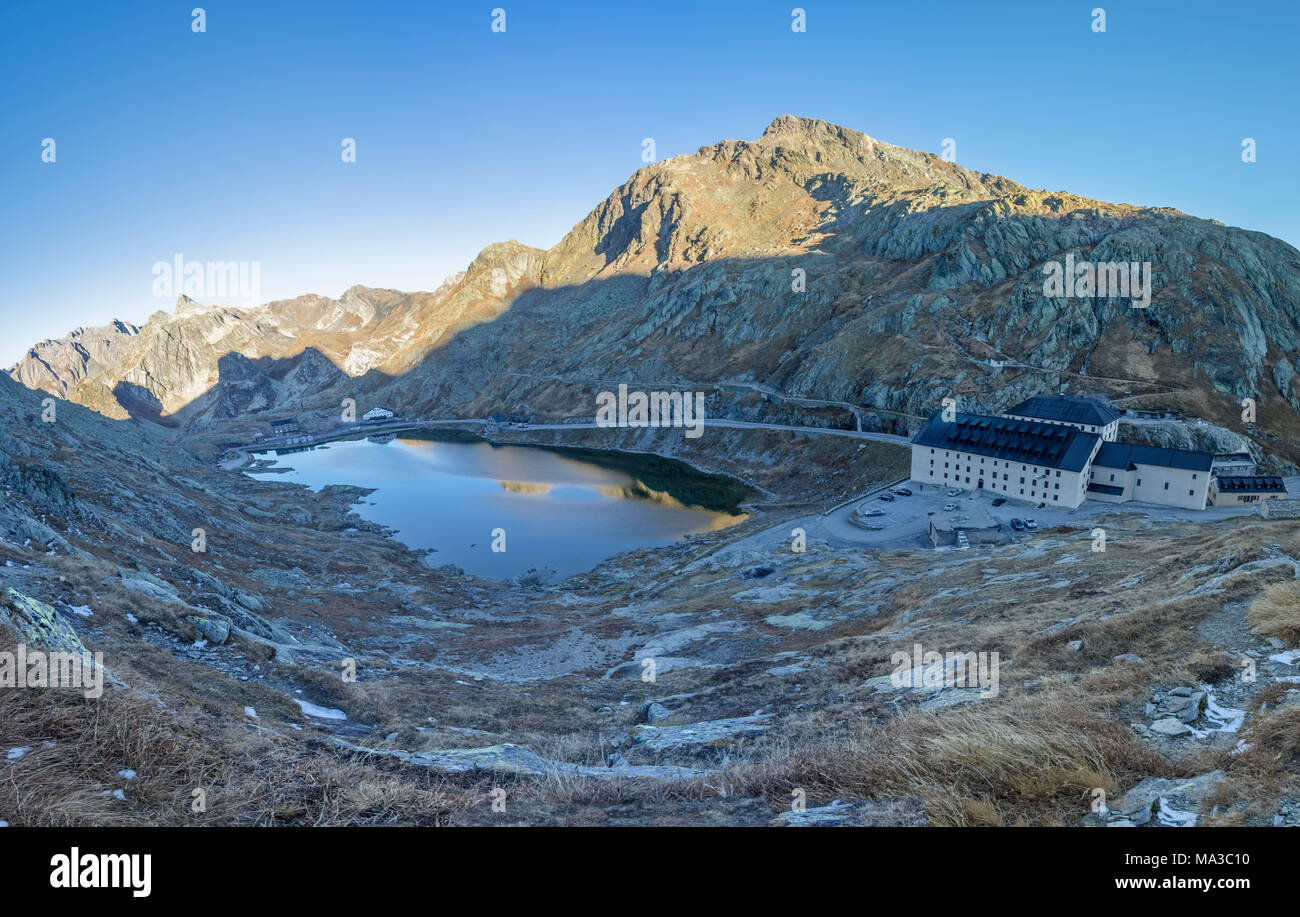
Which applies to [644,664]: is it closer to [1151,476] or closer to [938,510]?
[938,510]

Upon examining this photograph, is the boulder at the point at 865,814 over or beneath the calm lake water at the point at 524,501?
over

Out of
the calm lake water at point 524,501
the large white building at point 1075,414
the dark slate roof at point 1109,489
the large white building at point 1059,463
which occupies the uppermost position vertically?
the large white building at point 1075,414

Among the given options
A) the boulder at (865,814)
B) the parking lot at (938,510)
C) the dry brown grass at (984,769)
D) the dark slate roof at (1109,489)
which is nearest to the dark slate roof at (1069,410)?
the dark slate roof at (1109,489)

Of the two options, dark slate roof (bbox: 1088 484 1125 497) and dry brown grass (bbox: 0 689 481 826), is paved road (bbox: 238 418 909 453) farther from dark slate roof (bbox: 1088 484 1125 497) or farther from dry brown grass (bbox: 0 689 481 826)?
dry brown grass (bbox: 0 689 481 826)

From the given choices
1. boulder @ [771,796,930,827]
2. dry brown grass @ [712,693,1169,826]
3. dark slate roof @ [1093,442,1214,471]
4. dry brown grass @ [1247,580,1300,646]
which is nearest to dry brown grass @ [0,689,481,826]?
boulder @ [771,796,930,827]

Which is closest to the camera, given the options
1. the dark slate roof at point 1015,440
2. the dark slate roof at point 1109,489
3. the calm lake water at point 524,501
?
the dark slate roof at point 1015,440

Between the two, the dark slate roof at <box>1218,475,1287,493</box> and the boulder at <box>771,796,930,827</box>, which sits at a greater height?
the boulder at <box>771,796,930,827</box>

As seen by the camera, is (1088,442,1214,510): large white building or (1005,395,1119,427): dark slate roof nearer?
(1088,442,1214,510): large white building

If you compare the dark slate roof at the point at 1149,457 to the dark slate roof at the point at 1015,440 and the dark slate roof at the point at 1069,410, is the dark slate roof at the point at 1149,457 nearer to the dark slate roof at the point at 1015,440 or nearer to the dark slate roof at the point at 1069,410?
the dark slate roof at the point at 1015,440
